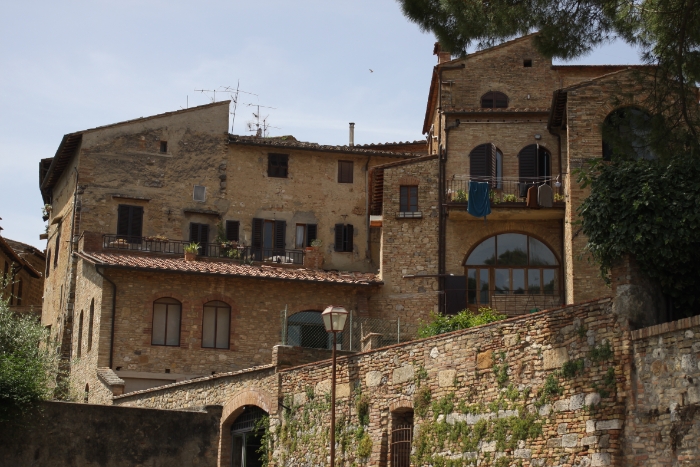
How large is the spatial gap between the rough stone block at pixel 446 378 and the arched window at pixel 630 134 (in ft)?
14.9

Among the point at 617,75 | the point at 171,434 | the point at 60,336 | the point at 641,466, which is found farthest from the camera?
the point at 60,336

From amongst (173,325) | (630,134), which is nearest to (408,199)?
(173,325)

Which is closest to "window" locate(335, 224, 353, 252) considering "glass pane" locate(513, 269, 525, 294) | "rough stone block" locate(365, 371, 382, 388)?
"glass pane" locate(513, 269, 525, 294)

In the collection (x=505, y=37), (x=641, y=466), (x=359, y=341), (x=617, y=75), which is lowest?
(x=641, y=466)

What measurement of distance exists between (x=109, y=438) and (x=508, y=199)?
16.2 m

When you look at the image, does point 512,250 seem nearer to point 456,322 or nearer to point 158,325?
point 456,322

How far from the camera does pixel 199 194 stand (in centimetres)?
3756

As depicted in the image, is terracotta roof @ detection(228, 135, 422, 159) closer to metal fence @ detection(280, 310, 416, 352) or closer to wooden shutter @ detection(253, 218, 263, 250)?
wooden shutter @ detection(253, 218, 263, 250)

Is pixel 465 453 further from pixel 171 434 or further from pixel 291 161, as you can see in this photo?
pixel 291 161

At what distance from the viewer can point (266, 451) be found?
22359 mm

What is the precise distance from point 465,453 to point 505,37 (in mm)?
7302

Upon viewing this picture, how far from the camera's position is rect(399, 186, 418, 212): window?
33.6 meters

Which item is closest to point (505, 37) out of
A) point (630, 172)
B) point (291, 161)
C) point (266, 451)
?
point (630, 172)

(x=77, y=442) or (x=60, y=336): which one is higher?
(x=60, y=336)
